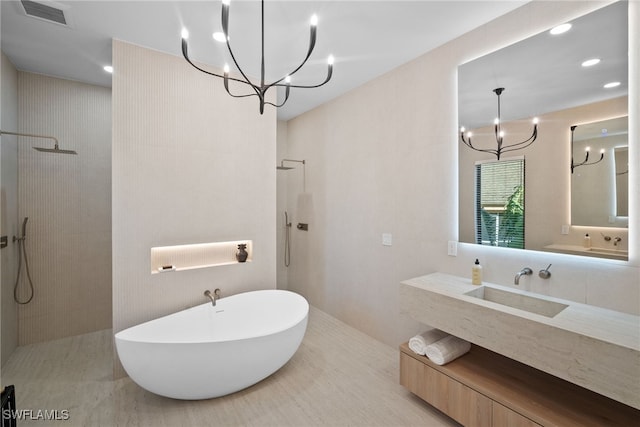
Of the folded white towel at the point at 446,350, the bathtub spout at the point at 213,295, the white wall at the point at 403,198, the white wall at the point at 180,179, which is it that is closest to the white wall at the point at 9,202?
the white wall at the point at 180,179

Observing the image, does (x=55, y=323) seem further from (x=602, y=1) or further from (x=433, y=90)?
(x=602, y=1)

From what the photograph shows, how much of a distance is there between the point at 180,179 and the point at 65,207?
151 centimetres

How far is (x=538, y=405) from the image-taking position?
63.8 inches

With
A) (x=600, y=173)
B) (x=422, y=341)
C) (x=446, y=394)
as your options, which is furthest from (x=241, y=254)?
(x=600, y=173)

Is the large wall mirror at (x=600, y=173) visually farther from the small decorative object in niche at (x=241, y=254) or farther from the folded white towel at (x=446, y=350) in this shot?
the small decorative object in niche at (x=241, y=254)

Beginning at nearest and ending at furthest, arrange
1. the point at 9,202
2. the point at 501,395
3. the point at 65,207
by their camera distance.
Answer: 1. the point at 501,395
2. the point at 9,202
3. the point at 65,207

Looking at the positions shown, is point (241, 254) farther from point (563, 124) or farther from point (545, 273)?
point (563, 124)

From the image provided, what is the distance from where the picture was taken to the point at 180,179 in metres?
2.71

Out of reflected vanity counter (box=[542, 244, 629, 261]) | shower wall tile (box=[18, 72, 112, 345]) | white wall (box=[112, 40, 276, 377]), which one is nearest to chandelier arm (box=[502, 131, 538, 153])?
reflected vanity counter (box=[542, 244, 629, 261])

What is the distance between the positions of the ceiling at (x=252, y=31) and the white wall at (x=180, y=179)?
0.30 m

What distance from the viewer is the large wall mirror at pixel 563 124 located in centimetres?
168

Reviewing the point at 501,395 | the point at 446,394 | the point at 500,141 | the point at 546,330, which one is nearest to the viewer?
the point at 546,330

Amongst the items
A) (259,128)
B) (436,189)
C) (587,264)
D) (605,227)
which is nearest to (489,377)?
(587,264)

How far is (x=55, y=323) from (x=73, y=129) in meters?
2.07
